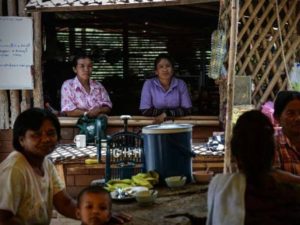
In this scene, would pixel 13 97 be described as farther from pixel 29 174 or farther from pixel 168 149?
pixel 29 174

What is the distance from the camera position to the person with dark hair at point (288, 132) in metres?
2.64

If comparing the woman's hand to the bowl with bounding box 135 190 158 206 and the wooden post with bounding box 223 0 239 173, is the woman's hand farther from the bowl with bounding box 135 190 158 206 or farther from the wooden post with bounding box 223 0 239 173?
the wooden post with bounding box 223 0 239 173

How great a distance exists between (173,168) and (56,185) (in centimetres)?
75

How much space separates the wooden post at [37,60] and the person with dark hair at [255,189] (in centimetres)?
355

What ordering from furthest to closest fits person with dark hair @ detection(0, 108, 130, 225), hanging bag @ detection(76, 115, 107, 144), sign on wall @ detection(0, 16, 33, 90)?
sign on wall @ detection(0, 16, 33, 90) → hanging bag @ detection(76, 115, 107, 144) → person with dark hair @ detection(0, 108, 130, 225)

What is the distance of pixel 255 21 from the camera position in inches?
193

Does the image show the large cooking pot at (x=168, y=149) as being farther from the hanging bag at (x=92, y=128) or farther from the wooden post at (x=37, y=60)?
the wooden post at (x=37, y=60)

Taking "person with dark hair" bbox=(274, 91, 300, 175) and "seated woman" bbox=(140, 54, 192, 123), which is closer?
"person with dark hair" bbox=(274, 91, 300, 175)

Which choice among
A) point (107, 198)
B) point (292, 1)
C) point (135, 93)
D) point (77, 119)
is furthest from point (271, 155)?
point (135, 93)

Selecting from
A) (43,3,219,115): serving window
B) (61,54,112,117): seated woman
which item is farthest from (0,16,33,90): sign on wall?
(43,3,219,115): serving window

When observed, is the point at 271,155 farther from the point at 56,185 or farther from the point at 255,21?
the point at 255,21

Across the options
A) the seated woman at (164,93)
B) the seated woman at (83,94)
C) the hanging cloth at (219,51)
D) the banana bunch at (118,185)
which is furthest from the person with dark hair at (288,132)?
the seated woman at (83,94)

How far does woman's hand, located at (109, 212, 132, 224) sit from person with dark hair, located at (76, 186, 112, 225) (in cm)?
2

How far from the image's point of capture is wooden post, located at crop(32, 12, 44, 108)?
5.02m
